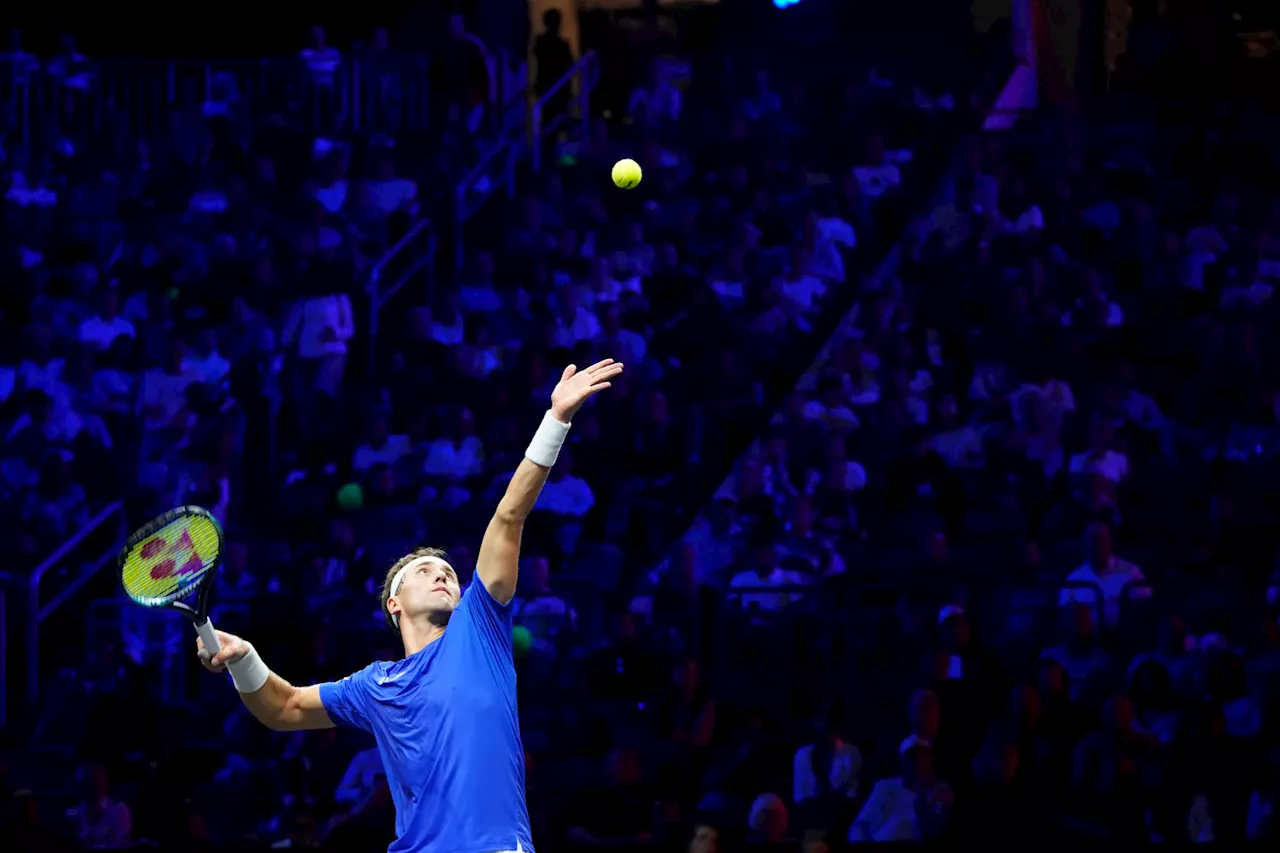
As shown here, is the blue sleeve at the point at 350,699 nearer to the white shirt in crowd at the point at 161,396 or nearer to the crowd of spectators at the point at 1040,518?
the crowd of spectators at the point at 1040,518

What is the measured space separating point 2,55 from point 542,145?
4802mm

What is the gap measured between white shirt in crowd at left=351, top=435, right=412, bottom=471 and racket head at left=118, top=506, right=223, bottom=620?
21.7ft

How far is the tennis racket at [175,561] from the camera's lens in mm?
6215

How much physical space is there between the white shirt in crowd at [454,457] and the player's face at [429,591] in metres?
6.78

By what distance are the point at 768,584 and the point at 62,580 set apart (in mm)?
4949

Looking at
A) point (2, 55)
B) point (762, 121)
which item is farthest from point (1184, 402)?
point (2, 55)

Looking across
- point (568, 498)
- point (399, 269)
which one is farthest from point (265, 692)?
point (399, 269)

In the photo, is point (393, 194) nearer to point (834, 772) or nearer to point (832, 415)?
point (832, 415)

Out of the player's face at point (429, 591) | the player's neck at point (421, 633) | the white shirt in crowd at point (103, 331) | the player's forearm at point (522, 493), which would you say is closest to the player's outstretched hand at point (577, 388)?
the player's forearm at point (522, 493)

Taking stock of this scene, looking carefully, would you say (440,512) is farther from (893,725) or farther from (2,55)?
(2,55)

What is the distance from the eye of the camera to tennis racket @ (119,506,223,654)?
6.21 m

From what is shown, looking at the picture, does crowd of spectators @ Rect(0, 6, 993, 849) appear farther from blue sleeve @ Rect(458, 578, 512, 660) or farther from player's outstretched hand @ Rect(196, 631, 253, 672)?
player's outstretched hand @ Rect(196, 631, 253, 672)

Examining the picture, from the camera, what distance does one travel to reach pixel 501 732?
225 inches

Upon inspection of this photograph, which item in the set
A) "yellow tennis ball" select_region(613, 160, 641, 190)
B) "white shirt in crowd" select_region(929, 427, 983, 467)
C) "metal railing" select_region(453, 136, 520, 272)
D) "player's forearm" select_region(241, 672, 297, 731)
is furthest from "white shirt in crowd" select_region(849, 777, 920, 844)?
"metal railing" select_region(453, 136, 520, 272)
